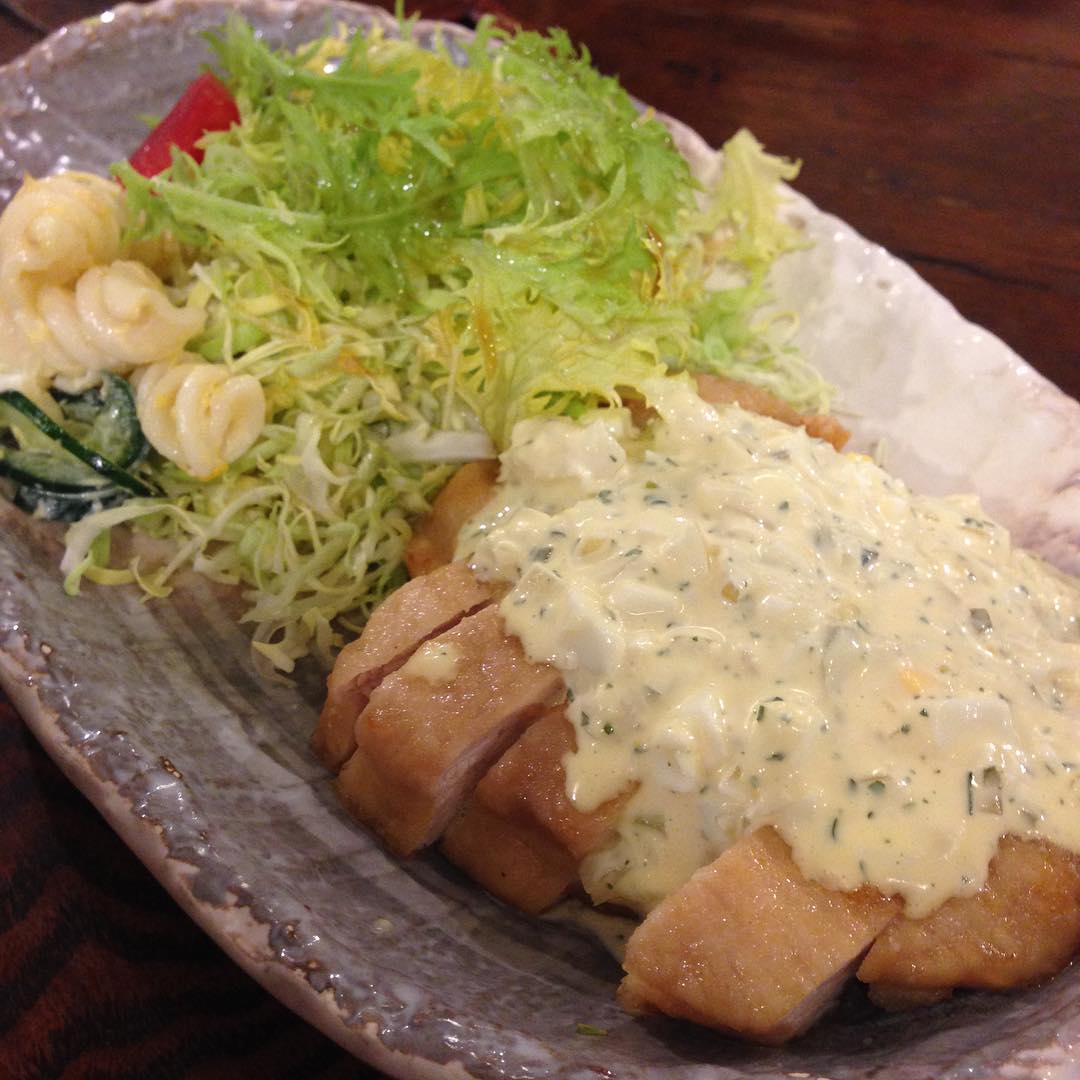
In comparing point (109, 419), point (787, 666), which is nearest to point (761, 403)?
point (787, 666)

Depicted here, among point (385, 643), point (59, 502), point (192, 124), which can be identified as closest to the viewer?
point (385, 643)

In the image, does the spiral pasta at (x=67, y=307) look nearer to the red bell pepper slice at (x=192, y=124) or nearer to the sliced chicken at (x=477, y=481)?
the red bell pepper slice at (x=192, y=124)

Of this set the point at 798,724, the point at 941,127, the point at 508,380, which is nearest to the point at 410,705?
the point at 798,724

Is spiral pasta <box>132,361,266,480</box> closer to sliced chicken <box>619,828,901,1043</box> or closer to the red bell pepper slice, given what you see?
the red bell pepper slice

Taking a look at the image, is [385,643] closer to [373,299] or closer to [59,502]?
[59,502]

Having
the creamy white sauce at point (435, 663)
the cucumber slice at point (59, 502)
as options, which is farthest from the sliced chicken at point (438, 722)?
the cucumber slice at point (59, 502)

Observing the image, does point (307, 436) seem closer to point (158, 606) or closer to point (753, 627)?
point (158, 606)
